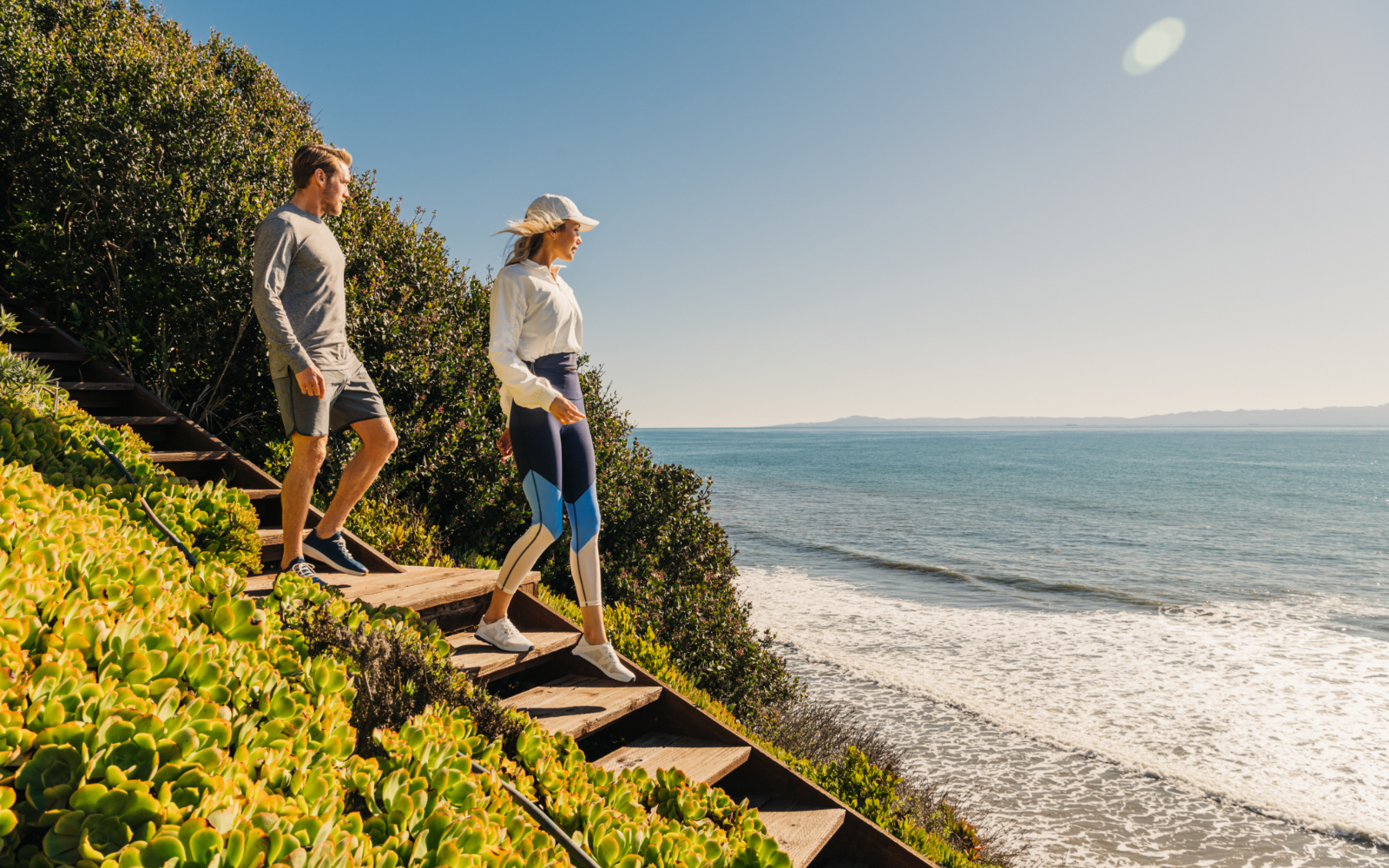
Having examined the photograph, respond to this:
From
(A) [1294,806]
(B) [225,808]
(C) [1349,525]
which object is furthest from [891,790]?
(C) [1349,525]

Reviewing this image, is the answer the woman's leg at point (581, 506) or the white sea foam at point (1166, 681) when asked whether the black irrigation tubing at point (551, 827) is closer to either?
the woman's leg at point (581, 506)

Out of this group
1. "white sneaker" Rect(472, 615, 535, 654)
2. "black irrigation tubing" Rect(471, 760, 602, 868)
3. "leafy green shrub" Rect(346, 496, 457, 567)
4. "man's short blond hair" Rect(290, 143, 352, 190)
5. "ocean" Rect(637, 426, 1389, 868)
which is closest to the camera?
"black irrigation tubing" Rect(471, 760, 602, 868)

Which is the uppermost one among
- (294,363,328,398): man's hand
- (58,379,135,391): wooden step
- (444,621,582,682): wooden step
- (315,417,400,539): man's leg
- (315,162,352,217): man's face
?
(315,162,352,217): man's face

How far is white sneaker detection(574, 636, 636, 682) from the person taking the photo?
4.12m

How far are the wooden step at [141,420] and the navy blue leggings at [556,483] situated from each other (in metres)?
3.53

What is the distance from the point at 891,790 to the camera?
201 inches

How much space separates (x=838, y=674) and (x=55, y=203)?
39.4ft

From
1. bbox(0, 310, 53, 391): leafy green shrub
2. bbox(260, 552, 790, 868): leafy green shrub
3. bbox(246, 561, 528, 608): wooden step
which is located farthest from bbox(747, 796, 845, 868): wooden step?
bbox(0, 310, 53, 391): leafy green shrub

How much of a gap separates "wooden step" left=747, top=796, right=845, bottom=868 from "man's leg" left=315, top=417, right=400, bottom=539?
2.99 m

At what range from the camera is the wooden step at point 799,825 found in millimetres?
3322

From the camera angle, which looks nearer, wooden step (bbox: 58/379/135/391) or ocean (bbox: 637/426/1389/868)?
wooden step (bbox: 58/379/135/391)

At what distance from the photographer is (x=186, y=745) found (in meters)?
1.48

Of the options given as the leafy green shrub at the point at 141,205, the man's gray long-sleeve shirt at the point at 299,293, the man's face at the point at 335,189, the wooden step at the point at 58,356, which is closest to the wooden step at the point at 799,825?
the man's gray long-sleeve shirt at the point at 299,293

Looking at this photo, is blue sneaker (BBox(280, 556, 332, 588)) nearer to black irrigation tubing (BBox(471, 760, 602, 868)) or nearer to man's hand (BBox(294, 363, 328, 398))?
man's hand (BBox(294, 363, 328, 398))
